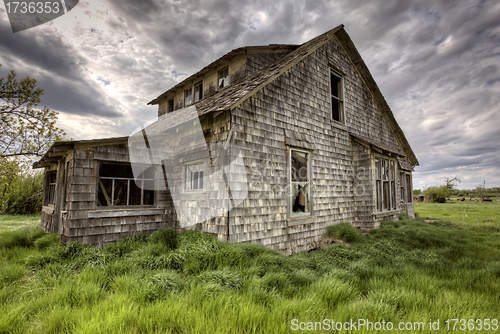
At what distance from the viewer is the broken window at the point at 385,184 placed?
10719mm

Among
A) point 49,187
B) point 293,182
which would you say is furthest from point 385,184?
point 49,187

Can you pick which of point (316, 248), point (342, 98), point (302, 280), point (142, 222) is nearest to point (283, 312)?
point (302, 280)

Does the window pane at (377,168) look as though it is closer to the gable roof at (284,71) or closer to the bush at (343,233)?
the bush at (343,233)

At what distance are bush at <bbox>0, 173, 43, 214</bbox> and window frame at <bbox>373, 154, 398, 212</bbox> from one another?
2238 centimetres

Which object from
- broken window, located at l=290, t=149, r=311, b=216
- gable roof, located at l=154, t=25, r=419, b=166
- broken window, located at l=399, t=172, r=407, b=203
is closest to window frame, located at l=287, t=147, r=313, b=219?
broken window, located at l=290, t=149, r=311, b=216

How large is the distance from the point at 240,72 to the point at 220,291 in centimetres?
877

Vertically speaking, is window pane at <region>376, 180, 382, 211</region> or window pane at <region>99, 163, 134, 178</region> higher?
window pane at <region>99, 163, 134, 178</region>

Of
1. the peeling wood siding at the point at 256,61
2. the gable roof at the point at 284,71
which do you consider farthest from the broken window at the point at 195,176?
the peeling wood siding at the point at 256,61

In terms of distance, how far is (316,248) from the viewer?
8016mm

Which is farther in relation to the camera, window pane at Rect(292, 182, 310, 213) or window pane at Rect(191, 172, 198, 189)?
window pane at Rect(292, 182, 310, 213)

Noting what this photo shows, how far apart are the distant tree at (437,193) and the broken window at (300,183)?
4947 centimetres

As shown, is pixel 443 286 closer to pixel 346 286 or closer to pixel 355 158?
pixel 346 286

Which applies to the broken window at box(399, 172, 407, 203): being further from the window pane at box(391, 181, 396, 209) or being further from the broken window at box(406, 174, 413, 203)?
the window pane at box(391, 181, 396, 209)

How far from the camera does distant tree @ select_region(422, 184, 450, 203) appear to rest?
4491 centimetres
